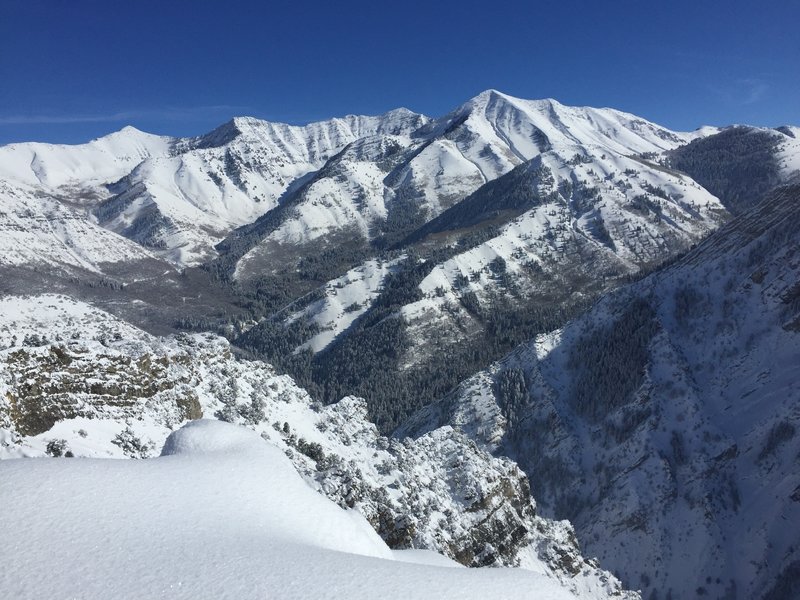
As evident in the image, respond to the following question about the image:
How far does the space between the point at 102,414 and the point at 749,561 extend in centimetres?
9889

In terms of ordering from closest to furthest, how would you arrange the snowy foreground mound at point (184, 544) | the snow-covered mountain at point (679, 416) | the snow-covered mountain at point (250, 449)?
the snowy foreground mound at point (184, 544) → the snow-covered mountain at point (250, 449) → the snow-covered mountain at point (679, 416)

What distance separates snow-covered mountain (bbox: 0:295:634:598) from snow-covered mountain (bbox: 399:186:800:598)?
35.7m

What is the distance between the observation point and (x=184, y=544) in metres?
14.5

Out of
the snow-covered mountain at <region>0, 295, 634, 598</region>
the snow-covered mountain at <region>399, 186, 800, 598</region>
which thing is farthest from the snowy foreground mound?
the snow-covered mountain at <region>399, 186, 800, 598</region>

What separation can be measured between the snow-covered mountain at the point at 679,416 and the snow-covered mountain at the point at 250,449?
3573 centimetres

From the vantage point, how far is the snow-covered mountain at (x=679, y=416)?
289 feet

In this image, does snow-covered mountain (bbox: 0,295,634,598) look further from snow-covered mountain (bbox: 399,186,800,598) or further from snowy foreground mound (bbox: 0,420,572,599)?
snow-covered mountain (bbox: 399,186,800,598)

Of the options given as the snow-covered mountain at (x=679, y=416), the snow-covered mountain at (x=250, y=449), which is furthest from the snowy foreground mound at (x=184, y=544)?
the snow-covered mountain at (x=679, y=416)

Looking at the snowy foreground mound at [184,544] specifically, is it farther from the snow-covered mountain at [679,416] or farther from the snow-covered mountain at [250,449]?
the snow-covered mountain at [679,416]

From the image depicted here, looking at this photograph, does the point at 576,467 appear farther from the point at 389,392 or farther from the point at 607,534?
the point at 389,392

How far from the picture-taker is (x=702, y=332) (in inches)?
4936

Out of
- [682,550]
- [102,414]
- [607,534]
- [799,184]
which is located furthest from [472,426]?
[799,184]

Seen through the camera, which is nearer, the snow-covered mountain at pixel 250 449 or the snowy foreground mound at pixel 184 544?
the snowy foreground mound at pixel 184 544

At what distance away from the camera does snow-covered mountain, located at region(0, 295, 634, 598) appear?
61.2ft
